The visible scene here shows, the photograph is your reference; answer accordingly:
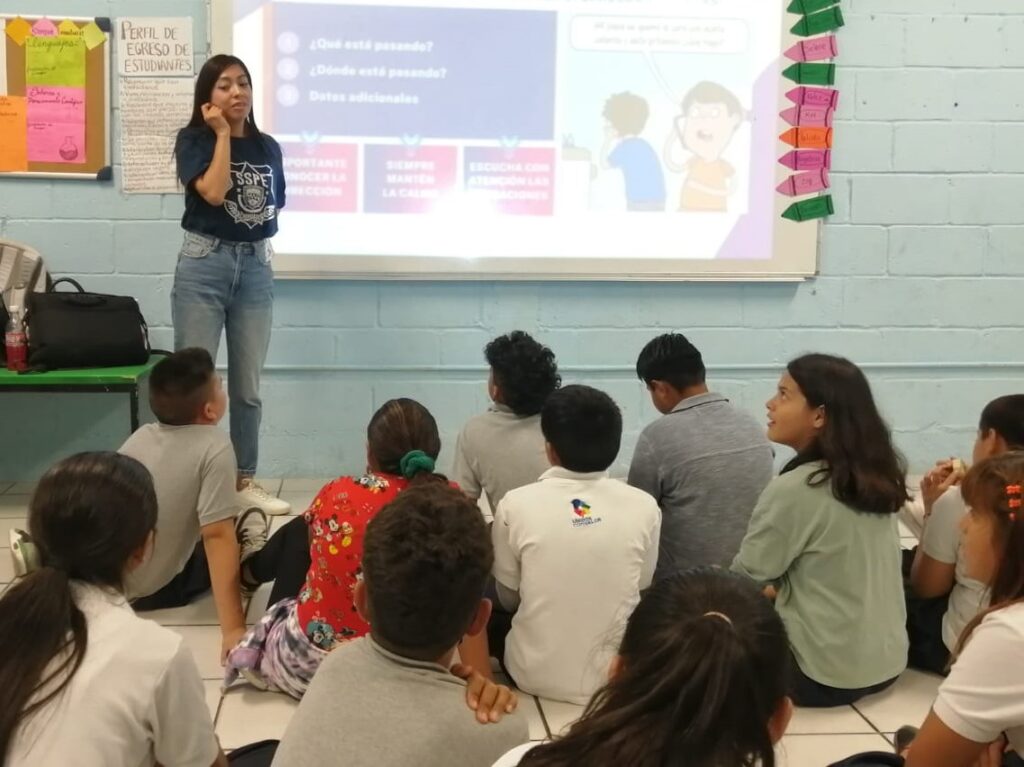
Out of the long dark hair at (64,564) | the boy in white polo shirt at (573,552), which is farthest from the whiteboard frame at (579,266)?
the long dark hair at (64,564)

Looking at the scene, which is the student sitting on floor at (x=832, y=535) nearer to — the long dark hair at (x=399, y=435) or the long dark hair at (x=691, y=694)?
the long dark hair at (x=399, y=435)

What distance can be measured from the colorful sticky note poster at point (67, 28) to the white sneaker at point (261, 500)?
5.34ft

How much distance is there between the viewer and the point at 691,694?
3.19ft

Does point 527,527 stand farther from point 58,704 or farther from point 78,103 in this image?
point 78,103

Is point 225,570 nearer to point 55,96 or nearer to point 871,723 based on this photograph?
point 871,723

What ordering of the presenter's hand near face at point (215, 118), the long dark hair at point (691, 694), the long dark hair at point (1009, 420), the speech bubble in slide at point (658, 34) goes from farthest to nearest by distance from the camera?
the speech bubble in slide at point (658, 34) → the presenter's hand near face at point (215, 118) → the long dark hair at point (1009, 420) → the long dark hair at point (691, 694)

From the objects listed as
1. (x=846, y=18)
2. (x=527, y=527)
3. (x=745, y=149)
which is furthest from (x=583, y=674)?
(x=846, y=18)

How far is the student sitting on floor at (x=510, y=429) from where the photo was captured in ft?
8.54

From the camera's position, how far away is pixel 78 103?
3697mm

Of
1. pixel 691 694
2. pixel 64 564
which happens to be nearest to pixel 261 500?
pixel 64 564

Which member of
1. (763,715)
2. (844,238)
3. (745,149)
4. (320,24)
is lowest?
(763,715)

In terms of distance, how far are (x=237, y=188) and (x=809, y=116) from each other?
6.94ft

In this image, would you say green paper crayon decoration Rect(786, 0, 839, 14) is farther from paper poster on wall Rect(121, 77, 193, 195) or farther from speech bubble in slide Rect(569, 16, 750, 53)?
paper poster on wall Rect(121, 77, 193, 195)

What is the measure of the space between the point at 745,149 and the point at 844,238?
517 mm
